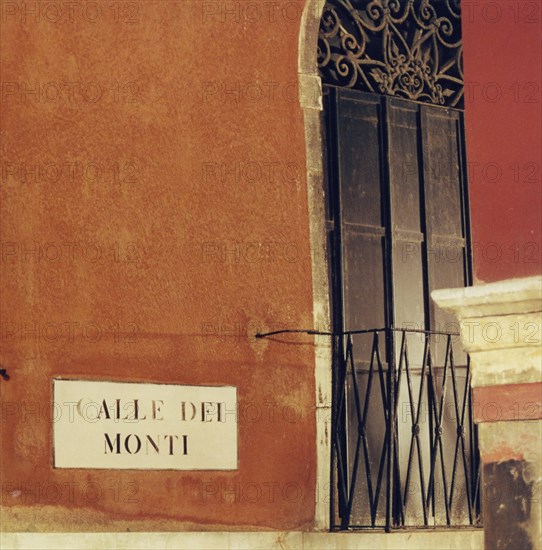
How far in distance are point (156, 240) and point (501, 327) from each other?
10.4ft

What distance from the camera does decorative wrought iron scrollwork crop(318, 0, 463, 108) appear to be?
10625 millimetres

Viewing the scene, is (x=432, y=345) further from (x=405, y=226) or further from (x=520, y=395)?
(x=520, y=395)

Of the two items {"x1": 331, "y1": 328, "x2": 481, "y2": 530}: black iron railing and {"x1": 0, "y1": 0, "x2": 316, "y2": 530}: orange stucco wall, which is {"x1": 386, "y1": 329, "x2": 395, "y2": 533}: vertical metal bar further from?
{"x1": 0, "y1": 0, "x2": 316, "y2": 530}: orange stucco wall

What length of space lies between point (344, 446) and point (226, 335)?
1463 millimetres

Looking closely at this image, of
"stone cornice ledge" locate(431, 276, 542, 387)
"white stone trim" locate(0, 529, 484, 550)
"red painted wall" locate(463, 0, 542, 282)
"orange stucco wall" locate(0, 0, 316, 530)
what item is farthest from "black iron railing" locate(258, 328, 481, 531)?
"stone cornice ledge" locate(431, 276, 542, 387)

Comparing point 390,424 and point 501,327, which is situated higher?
point 501,327

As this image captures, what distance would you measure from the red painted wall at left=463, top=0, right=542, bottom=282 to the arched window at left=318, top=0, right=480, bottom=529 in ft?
10.6

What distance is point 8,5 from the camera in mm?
8648

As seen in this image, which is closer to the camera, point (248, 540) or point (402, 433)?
point (248, 540)

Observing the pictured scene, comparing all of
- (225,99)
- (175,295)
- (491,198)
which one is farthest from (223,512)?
(491,198)

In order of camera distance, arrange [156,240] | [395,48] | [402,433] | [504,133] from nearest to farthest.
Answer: [504,133]
[156,240]
[402,433]
[395,48]

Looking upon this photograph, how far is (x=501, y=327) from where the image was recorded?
21.0ft

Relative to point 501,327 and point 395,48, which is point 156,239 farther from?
point 501,327

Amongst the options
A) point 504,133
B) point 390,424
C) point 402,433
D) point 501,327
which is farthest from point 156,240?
point 501,327
